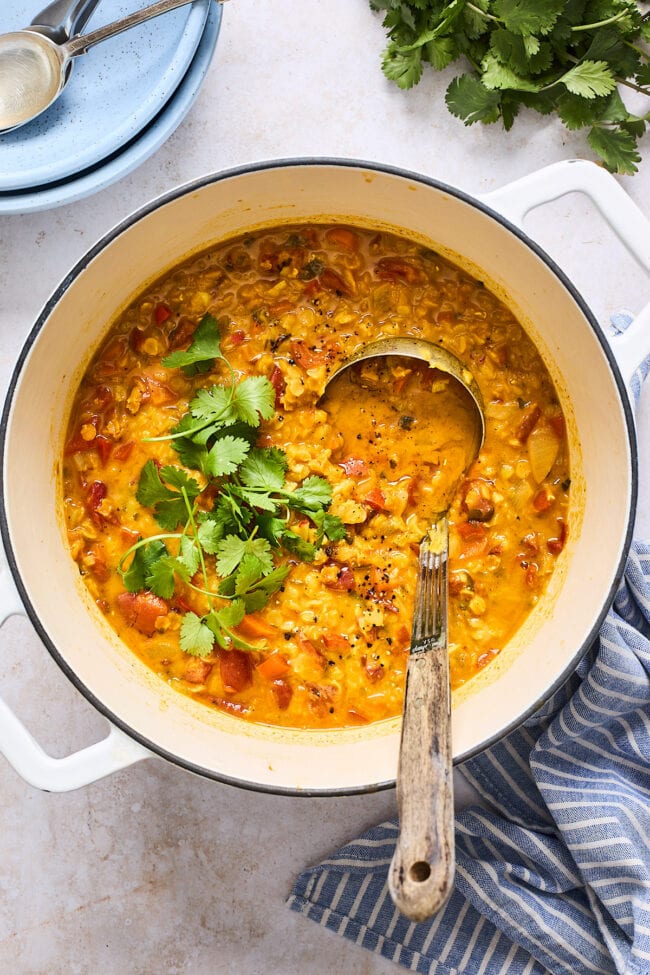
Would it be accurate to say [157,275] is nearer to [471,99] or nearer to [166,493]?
[166,493]

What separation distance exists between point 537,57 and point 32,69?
6.17 ft

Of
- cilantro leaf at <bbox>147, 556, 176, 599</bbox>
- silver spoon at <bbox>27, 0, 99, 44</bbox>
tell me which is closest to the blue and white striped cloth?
cilantro leaf at <bbox>147, 556, 176, 599</bbox>

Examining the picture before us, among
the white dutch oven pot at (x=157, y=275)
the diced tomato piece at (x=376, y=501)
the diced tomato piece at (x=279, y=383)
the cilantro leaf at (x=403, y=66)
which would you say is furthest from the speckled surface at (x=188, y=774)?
the diced tomato piece at (x=376, y=501)

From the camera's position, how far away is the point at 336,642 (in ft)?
11.0

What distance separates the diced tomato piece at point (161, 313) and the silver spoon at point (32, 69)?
861mm

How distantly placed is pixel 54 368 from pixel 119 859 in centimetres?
197

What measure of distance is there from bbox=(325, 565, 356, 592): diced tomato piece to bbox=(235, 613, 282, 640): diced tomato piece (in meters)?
0.27

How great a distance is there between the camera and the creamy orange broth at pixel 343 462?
11.0 ft

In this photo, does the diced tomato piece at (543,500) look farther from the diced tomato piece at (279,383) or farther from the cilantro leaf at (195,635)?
the cilantro leaf at (195,635)

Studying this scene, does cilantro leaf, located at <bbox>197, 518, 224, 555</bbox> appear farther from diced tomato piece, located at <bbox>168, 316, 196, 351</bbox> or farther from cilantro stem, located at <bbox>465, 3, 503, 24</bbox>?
cilantro stem, located at <bbox>465, 3, 503, 24</bbox>

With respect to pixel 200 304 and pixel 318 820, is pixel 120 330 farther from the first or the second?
pixel 318 820

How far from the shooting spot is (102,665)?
333 centimetres

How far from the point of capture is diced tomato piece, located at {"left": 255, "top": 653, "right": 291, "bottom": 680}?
336 cm

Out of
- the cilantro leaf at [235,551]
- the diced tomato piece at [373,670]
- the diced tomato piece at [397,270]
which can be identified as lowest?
the diced tomato piece at [373,670]
